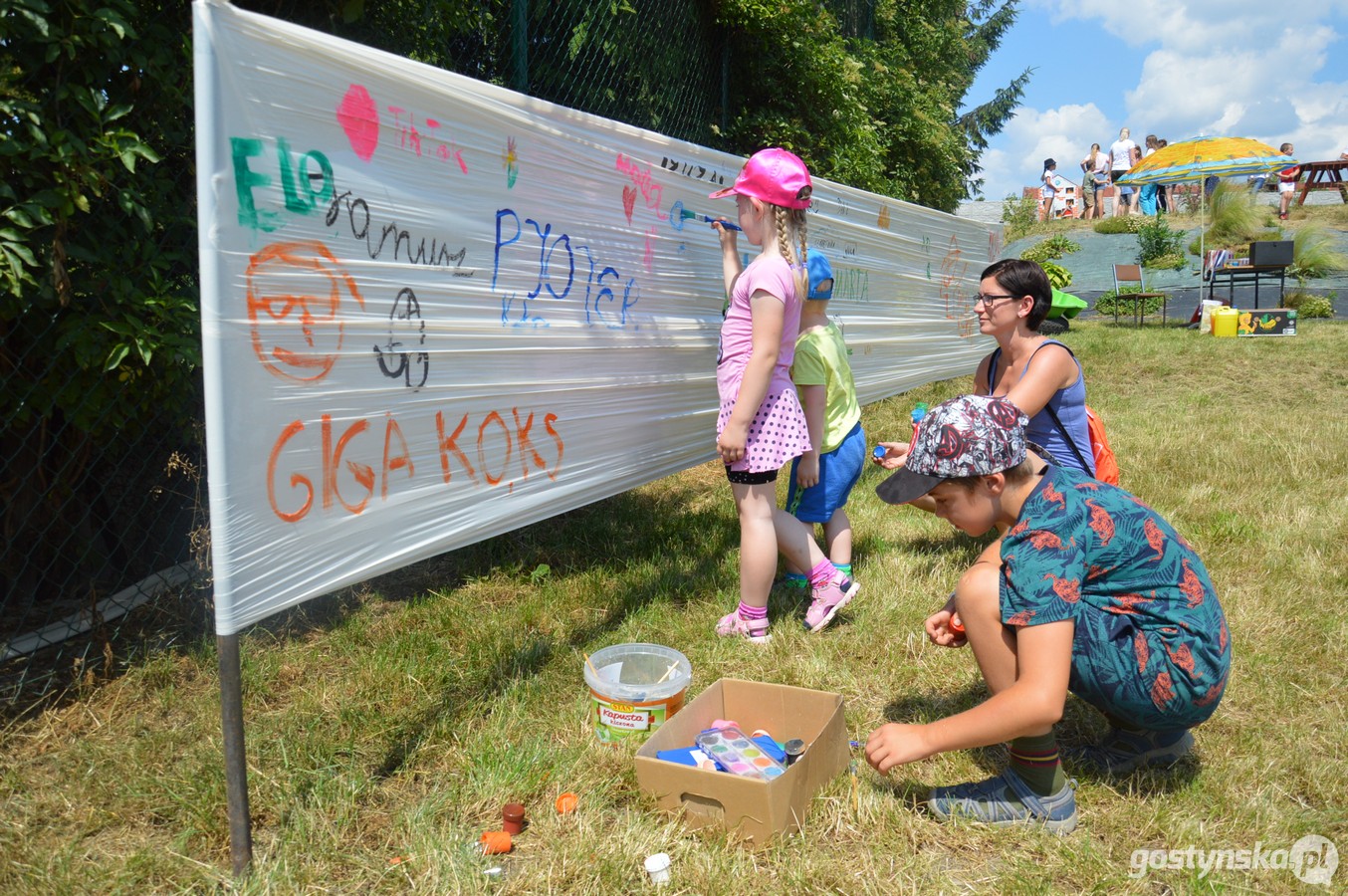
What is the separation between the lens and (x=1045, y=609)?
208 cm

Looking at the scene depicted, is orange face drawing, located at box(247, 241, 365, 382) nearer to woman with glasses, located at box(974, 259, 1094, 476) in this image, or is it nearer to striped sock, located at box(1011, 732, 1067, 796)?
striped sock, located at box(1011, 732, 1067, 796)

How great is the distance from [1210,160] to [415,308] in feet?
49.4

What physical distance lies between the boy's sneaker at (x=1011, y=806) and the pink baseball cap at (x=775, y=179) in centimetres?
197

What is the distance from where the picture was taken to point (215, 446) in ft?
6.61

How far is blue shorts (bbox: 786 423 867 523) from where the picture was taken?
12.7 feet

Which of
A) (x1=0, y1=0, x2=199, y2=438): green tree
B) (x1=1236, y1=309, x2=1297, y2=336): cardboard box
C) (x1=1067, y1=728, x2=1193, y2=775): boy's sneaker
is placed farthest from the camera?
(x1=1236, y1=309, x2=1297, y2=336): cardboard box

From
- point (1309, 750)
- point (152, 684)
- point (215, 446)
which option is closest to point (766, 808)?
point (215, 446)

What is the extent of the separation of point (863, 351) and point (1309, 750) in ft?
13.9

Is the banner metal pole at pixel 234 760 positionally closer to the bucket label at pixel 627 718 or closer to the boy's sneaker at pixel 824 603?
the bucket label at pixel 627 718

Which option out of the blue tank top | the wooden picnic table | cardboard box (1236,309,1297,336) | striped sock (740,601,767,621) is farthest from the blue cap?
the wooden picnic table

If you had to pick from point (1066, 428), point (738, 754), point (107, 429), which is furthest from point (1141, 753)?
point (107, 429)

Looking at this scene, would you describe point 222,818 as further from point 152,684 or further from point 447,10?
point 447,10

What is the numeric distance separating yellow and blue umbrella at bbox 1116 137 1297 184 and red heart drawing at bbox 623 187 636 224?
13.5 metres

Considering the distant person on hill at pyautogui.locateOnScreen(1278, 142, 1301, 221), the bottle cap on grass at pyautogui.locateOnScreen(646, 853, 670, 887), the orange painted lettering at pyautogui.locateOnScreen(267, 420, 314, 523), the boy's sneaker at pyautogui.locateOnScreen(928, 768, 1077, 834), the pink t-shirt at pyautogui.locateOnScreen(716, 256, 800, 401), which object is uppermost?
the distant person on hill at pyautogui.locateOnScreen(1278, 142, 1301, 221)
